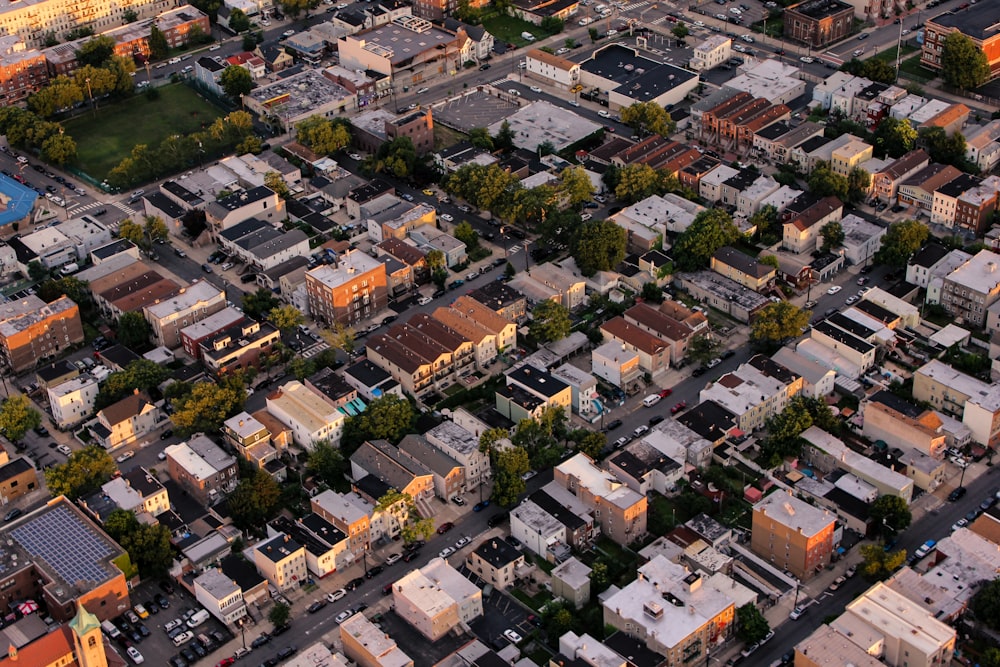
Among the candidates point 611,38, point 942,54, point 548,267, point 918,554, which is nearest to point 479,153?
point 548,267

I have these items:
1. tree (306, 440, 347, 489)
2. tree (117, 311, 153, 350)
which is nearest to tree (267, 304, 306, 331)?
tree (117, 311, 153, 350)

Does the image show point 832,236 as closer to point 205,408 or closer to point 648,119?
point 648,119

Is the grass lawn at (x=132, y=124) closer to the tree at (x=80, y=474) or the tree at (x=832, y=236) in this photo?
the tree at (x=80, y=474)

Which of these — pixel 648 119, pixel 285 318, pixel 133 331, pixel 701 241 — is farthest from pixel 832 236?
pixel 133 331

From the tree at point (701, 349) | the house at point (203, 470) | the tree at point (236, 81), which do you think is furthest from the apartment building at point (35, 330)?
the tree at point (701, 349)

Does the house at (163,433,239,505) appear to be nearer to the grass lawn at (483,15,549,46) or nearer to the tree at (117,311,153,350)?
the tree at (117,311,153,350)
